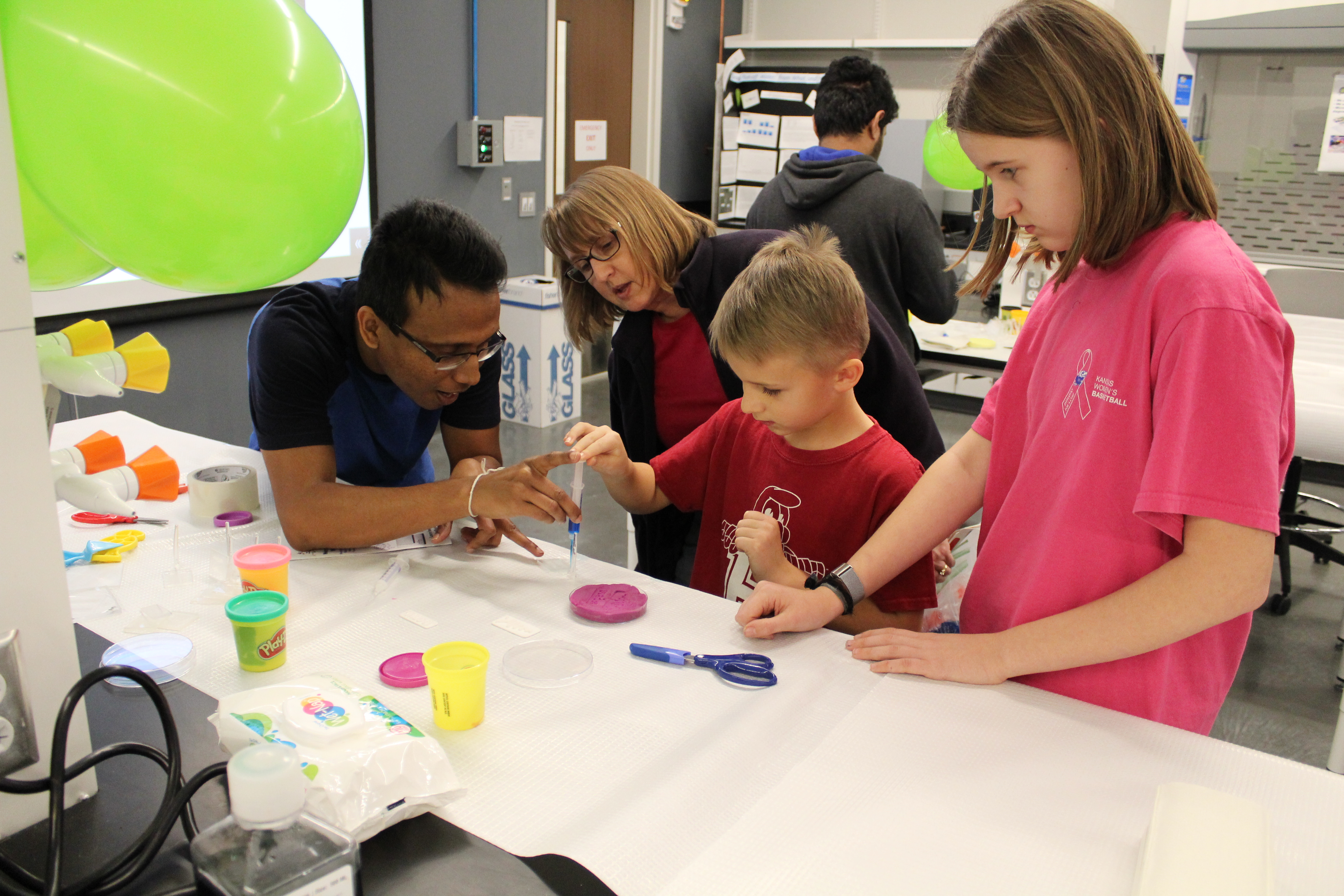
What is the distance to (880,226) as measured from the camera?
237 centimetres

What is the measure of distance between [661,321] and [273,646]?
40.9 inches

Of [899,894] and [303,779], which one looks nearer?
[303,779]

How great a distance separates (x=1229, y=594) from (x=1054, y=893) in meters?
0.35

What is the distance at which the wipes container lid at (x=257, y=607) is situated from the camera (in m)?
1.07

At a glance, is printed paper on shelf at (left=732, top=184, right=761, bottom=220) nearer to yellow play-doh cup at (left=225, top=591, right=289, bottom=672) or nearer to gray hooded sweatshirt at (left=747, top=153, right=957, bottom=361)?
gray hooded sweatshirt at (left=747, top=153, right=957, bottom=361)

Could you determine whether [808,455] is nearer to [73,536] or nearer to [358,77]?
[73,536]

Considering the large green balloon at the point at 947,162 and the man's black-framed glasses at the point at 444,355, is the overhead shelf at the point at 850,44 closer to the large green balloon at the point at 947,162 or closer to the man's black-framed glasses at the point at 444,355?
the large green balloon at the point at 947,162

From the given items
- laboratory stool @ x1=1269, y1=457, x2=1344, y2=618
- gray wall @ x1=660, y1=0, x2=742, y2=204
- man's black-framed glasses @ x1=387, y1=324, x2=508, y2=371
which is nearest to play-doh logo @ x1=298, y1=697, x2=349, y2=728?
man's black-framed glasses @ x1=387, y1=324, x2=508, y2=371

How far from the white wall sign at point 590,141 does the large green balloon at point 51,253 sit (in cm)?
451

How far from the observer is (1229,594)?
90 centimetres

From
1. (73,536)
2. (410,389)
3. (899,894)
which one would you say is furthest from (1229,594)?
(73,536)

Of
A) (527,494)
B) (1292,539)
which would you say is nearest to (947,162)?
(1292,539)

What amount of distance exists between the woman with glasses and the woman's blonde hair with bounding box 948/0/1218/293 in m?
0.68

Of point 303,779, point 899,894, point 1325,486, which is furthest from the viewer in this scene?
point 1325,486
